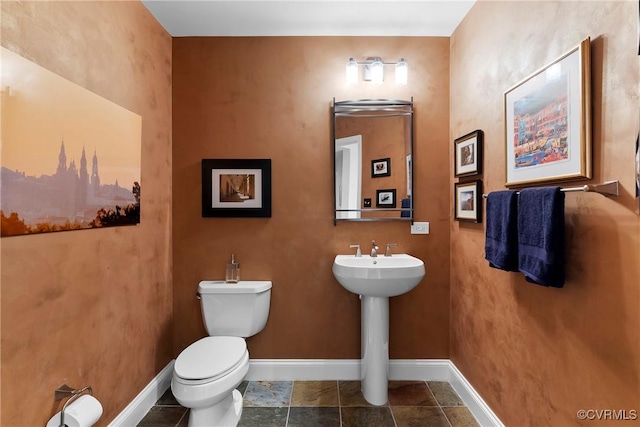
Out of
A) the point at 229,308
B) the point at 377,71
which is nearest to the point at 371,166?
the point at 377,71

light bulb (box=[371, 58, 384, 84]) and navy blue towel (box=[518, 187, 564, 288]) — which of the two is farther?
light bulb (box=[371, 58, 384, 84])

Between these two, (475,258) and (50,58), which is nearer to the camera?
(50,58)

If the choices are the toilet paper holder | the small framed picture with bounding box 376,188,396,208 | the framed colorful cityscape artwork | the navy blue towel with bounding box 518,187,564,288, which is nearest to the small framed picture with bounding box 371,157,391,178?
the small framed picture with bounding box 376,188,396,208

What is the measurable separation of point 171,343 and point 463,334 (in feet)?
6.85

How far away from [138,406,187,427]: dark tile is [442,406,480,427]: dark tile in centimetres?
165

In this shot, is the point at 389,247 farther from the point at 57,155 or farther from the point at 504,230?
the point at 57,155

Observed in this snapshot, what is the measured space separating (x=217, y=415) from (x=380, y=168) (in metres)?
1.83

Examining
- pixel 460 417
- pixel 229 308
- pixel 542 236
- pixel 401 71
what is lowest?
pixel 460 417

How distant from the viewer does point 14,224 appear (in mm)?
1062

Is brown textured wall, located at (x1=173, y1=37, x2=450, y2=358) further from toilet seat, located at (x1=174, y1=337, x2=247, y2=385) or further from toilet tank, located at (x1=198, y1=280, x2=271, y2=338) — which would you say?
toilet seat, located at (x1=174, y1=337, x2=247, y2=385)

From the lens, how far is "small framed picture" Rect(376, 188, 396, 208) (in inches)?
86.2

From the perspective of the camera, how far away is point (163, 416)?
5.99 ft

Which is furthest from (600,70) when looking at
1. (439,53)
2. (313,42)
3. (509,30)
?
(313,42)

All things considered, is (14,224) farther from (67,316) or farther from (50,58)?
(50,58)
